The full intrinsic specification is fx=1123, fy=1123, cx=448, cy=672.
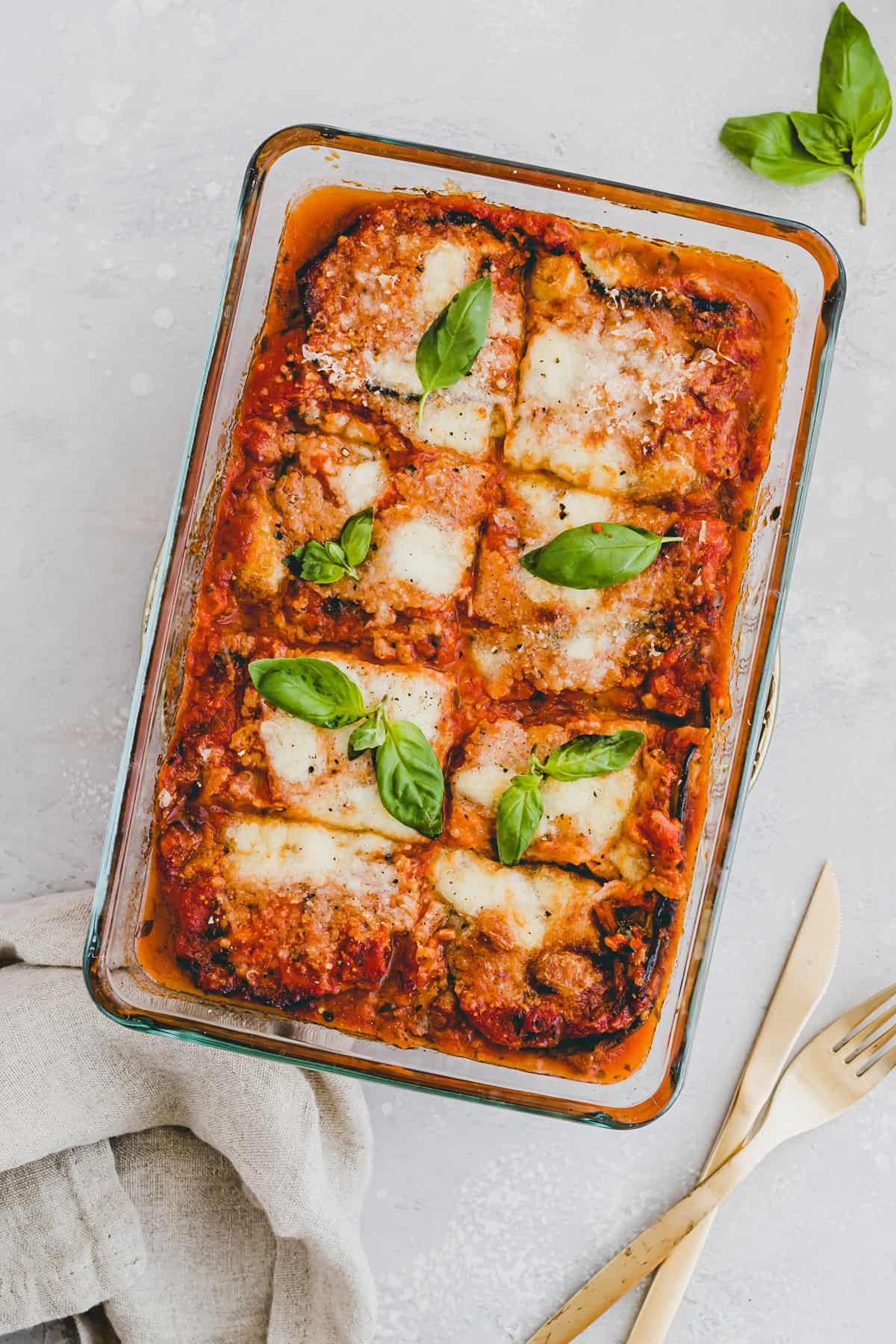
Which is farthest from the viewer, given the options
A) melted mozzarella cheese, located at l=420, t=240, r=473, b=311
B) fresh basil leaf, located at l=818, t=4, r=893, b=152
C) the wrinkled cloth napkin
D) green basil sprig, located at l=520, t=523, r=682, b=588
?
fresh basil leaf, located at l=818, t=4, r=893, b=152

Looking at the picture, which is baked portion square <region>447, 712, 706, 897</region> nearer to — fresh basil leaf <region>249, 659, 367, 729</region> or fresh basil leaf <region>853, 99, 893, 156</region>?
fresh basil leaf <region>249, 659, 367, 729</region>

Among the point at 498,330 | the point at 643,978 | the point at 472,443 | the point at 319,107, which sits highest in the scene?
the point at 319,107

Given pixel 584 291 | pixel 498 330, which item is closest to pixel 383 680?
pixel 498 330

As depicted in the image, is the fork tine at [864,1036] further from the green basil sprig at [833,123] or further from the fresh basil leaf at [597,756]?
the green basil sprig at [833,123]

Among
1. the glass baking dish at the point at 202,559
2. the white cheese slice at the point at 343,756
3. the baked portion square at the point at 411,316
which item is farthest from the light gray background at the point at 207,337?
the white cheese slice at the point at 343,756

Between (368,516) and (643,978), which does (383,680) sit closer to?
(368,516)

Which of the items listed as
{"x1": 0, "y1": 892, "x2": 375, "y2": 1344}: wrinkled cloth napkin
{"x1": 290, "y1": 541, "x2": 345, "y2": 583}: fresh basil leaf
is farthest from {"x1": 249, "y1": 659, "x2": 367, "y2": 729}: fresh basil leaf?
{"x1": 0, "y1": 892, "x2": 375, "y2": 1344}: wrinkled cloth napkin

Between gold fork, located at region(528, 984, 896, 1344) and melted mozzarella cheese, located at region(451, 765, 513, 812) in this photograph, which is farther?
gold fork, located at region(528, 984, 896, 1344)
